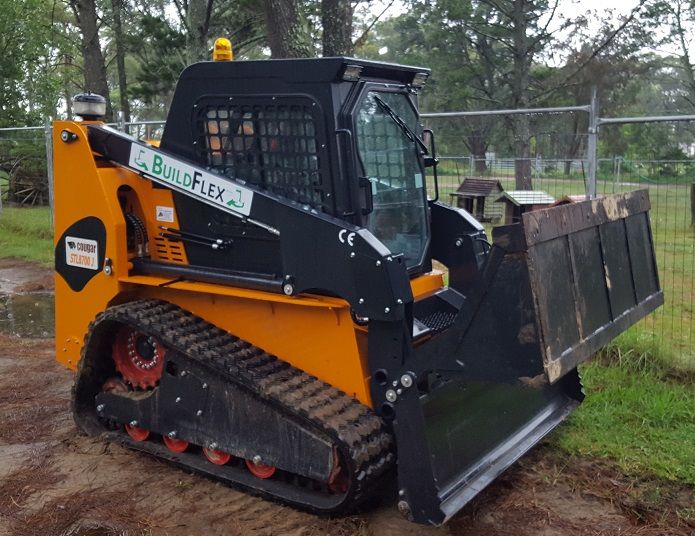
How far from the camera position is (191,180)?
4145 mm

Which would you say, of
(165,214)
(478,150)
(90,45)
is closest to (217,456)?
(165,214)

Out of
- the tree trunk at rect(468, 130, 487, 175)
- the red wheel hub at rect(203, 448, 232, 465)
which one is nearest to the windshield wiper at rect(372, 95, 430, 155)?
the red wheel hub at rect(203, 448, 232, 465)

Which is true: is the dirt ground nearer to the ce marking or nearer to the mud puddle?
the ce marking

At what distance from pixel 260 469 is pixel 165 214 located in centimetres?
157

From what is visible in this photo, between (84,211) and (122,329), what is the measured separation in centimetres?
76

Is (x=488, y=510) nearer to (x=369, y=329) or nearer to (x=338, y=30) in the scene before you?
A: (x=369, y=329)

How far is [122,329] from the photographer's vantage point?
457 centimetres

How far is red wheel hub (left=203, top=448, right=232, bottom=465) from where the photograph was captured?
4148 millimetres

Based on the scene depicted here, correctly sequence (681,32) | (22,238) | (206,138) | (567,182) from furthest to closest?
(681,32) < (22,238) < (567,182) < (206,138)

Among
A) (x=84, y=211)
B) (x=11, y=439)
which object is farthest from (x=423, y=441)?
(x=11, y=439)

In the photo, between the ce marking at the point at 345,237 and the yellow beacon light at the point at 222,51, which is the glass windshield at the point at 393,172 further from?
the yellow beacon light at the point at 222,51

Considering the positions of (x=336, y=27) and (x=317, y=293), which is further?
(x=336, y=27)

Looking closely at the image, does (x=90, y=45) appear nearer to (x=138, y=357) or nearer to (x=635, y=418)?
(x=138, y=357)

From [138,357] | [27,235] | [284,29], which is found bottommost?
[138,357]
